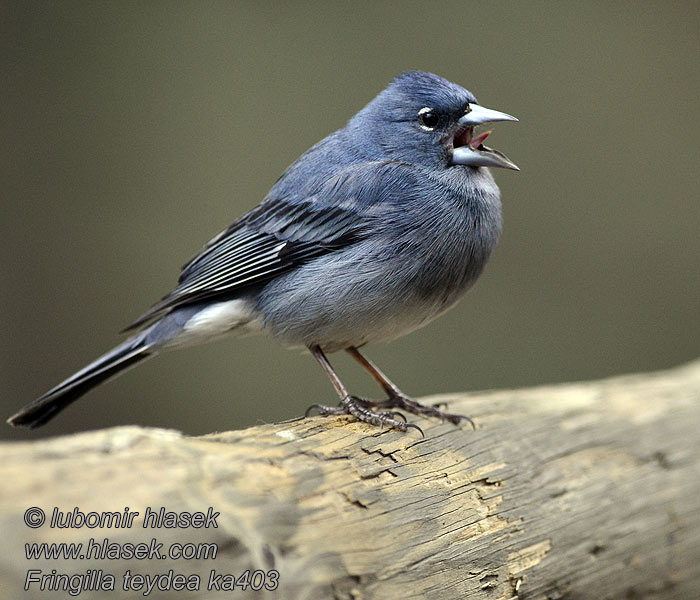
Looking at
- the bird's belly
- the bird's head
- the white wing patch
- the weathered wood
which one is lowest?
the weathered wood

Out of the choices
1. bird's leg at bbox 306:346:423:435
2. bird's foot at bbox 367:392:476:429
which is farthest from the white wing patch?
bird's foot at bbox 367:392:476:429

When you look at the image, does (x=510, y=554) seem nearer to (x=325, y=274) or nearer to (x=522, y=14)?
(x=325, y=274)

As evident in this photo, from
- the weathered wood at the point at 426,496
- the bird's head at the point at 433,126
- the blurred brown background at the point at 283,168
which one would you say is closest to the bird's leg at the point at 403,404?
the weathered wood at the point at 426,496

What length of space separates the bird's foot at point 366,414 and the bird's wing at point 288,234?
73cm

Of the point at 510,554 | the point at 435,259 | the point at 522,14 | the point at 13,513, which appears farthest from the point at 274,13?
the point at 13,513

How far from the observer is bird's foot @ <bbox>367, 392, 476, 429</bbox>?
3797 millimetres

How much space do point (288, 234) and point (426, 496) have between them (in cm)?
155

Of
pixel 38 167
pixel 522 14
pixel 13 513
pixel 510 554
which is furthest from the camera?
pixel 522 14

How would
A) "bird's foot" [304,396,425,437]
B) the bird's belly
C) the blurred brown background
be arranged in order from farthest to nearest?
the blurred brown background, the bird's belly, "bird's foot" [304,396,425,437]

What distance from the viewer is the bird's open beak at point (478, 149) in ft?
12.6

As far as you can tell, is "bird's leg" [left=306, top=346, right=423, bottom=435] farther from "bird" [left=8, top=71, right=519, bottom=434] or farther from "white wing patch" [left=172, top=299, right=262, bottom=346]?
"white wing patch" [left=172, top=299, right=262, bottom=346]

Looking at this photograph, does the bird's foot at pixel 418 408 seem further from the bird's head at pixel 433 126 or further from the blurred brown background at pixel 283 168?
the blurred brown background at pixel 283 168

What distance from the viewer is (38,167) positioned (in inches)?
280

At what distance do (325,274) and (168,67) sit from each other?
440 centimetres
